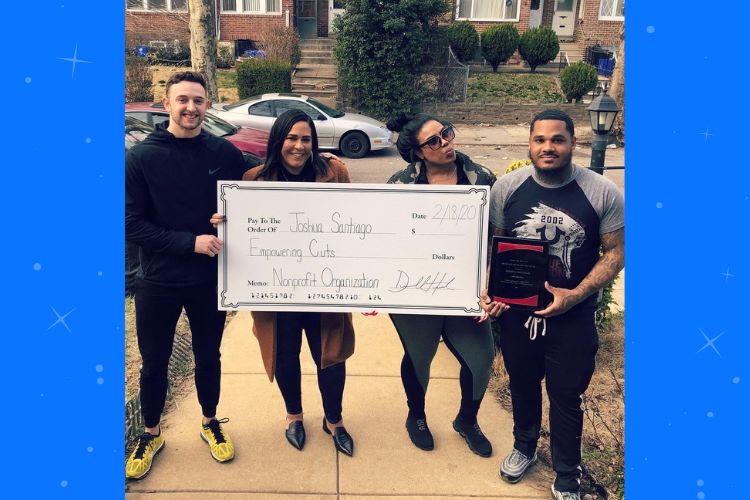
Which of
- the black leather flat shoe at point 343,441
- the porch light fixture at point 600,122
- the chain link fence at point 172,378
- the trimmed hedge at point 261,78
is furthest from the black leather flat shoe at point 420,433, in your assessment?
the trimmed hedge at point 261,78

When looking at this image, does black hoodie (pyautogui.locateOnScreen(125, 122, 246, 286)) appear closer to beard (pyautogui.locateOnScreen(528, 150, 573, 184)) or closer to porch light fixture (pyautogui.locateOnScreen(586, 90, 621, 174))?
beard (pyautogui.locateOnScreen(528, 150, 573, 184))

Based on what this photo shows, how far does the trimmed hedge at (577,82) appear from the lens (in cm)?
477

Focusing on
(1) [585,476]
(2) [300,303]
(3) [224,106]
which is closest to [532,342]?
(1) [585,476]

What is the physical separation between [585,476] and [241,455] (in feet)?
5.16

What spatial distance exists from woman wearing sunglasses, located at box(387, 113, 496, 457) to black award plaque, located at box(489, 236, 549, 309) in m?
0.32

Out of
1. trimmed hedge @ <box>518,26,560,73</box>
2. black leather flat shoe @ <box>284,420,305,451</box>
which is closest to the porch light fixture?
black leather flat shoe @ <box>284,420,305,451</box>

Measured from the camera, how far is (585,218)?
2.14 metres

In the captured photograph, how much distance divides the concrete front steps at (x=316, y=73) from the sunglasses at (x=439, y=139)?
6136mm

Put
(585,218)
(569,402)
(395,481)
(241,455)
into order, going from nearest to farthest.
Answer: (585,218)
(569,402)
(395,481)
(241,455)

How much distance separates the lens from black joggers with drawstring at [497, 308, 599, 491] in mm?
2314

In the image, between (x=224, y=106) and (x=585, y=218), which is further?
(x=224, y=106)

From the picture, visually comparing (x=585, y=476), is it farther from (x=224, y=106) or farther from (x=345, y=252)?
(x=224, y=106)

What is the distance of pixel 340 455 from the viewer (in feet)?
9.07

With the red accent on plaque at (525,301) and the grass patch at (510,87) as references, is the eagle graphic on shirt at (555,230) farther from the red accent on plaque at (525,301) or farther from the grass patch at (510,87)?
the grass patch at (510,87)
